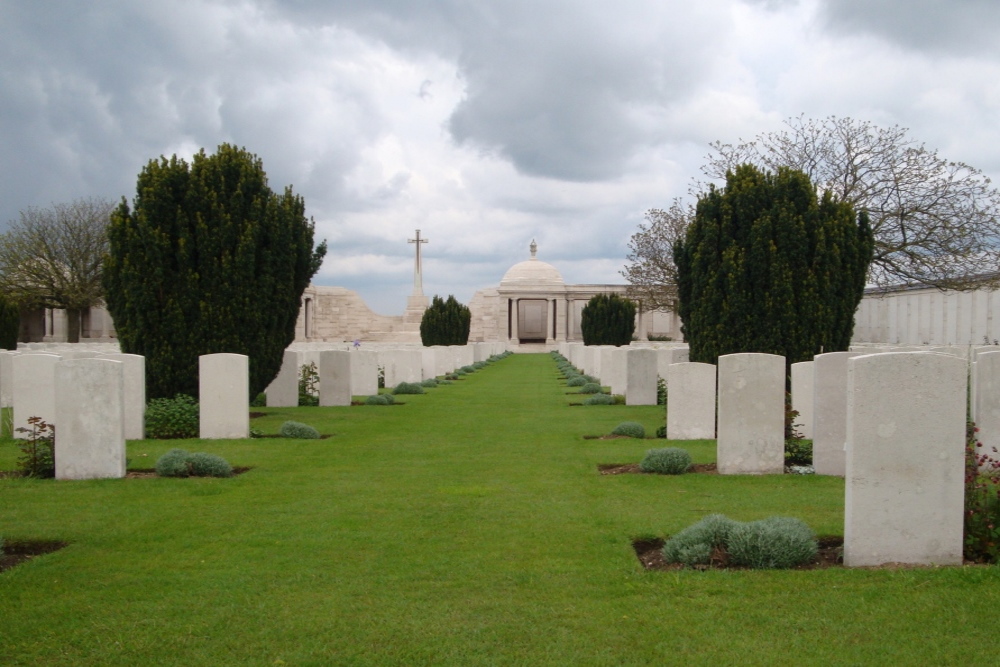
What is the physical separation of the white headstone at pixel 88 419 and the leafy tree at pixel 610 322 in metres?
31.3

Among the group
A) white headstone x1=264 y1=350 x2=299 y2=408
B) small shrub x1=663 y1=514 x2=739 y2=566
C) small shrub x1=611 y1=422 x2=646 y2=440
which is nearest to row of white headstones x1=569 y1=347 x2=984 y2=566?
small shrub x1=663 y1=514 x2=739 y2=566

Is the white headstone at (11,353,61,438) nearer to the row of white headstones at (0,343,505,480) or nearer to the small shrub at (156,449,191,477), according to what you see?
the row of white headstones at (0,343,505,480)

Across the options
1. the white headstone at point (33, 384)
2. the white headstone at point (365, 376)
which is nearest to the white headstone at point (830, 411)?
the white headstone at point (33, 384)

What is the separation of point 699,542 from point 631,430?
5.95 metres

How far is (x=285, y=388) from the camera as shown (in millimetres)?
16062

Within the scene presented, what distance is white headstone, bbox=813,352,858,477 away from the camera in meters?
8.14

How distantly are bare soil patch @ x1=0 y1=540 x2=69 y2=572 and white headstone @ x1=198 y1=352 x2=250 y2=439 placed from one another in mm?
5089

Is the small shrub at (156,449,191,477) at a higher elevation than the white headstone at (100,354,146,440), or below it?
below

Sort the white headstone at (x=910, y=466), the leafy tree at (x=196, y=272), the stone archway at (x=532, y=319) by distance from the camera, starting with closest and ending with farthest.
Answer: the white headstone at (x=910, y=466) < the leafy tree at (x=196, y=272) < the stone archway at (x=532, y=319)

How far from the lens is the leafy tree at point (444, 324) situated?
40.2m

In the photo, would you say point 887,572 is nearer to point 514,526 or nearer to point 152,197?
point 514,526

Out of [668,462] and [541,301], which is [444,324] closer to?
[668,462]

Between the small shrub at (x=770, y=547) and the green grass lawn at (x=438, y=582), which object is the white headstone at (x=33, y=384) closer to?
the green grass lawn at (x=438, y=582)

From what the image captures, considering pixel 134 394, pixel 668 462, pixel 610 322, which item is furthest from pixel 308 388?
pixel 610 322
